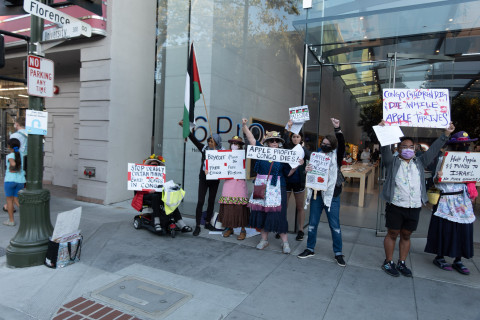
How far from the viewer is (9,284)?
3.85 m

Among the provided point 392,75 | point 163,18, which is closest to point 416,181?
point 392,75

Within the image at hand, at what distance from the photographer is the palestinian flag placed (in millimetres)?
5652

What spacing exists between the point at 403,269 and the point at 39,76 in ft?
18.3

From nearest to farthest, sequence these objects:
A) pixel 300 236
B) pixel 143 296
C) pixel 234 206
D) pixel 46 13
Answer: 1. pixel 143 296
2. pixel 46 13
3. pixel 234 206
4. pixel 300 236

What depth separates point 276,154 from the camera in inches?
196

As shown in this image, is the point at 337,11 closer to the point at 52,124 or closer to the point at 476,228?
the point at 476,228

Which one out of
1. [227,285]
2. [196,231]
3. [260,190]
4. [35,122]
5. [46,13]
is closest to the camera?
[227,285]

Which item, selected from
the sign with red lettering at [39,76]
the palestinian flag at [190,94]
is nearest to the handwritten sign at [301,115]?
the palestinian flag at [190,94]

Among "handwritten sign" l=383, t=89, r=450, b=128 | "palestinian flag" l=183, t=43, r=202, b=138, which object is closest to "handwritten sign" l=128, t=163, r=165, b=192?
"palestinian flag" l=183, t=43, r=202, b=138

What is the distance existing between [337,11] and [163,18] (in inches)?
196

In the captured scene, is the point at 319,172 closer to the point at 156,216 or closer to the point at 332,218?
the point at 332,218

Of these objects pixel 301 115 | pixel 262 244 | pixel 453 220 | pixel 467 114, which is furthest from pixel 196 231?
pixel 467 114

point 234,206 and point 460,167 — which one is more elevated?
point 460,167

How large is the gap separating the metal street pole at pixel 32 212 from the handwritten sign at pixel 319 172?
387cm
